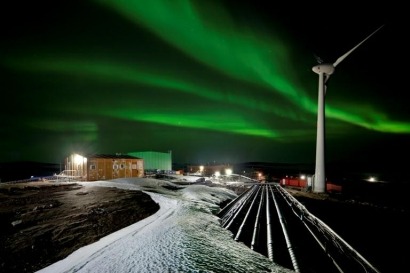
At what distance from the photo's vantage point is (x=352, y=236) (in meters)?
14.8

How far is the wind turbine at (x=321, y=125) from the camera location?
118ft

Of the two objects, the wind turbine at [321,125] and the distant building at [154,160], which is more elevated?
the wind turbine at [321,125]

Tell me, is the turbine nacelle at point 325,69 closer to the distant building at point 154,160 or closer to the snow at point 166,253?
the snow at point 166,253

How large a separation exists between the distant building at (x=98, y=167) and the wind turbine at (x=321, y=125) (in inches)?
1309

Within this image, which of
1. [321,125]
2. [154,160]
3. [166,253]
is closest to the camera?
[166,253]

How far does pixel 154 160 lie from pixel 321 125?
54684mm

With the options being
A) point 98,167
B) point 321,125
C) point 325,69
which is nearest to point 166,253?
point 321,125

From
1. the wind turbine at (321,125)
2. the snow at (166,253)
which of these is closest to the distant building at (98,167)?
the snow at (166,253)

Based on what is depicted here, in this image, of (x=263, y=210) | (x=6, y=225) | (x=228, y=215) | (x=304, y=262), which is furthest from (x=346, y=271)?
(x=6, y=225)

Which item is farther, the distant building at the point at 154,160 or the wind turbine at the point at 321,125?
the distant building at the point at 154,160

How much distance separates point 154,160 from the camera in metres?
80.1

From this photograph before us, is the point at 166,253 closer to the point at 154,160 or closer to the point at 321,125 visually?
the point at 321,125

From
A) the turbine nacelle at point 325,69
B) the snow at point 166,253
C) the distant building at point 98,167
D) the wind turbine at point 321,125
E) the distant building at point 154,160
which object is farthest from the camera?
the distant building at point 154,160

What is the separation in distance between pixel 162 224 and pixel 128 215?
428cm
